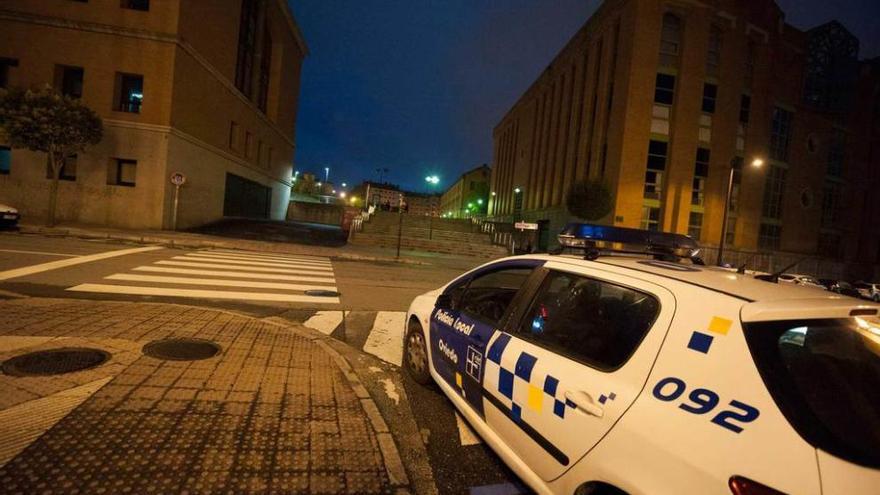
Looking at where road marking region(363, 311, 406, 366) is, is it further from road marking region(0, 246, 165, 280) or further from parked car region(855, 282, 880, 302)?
parked car region(855, 282, 880, 302)

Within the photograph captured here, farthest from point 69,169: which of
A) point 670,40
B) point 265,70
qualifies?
point 670,40

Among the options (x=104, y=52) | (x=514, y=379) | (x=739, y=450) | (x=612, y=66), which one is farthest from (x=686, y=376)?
(x=612, y=66)

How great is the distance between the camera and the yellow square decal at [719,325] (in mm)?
1676

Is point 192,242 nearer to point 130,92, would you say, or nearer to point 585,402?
point 130,92

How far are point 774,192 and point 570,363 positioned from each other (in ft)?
124

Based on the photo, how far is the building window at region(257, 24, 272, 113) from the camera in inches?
1294

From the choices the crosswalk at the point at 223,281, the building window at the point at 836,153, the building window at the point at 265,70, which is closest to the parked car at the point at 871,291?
the crosswalk at the point at 223,281

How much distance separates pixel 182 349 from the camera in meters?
4.32

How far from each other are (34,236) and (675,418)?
61.2 ft

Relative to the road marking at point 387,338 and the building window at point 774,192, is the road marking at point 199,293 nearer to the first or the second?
the road marking at point 387,338

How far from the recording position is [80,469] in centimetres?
231

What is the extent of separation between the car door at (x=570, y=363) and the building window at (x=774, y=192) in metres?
35.7

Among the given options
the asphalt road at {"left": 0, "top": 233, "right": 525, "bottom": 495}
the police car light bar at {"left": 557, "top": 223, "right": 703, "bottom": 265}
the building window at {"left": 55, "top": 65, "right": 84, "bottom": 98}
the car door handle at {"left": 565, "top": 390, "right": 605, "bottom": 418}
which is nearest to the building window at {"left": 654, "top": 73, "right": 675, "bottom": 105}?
the asphalt road at {"left": 0, "top": 233, "right": 525, "bottom": 495}

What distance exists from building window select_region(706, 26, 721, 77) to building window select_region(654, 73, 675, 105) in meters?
3.01
